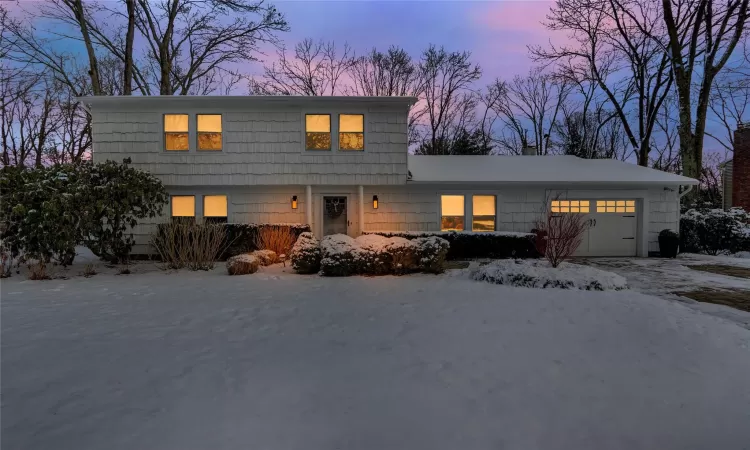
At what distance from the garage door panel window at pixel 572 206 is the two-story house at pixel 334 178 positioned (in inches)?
1.3

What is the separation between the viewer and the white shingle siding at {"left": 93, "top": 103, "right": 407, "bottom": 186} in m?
11.6

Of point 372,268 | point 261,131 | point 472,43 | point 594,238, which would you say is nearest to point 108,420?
point 372,268

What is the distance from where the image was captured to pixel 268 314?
5.43m

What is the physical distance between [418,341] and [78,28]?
21.0m

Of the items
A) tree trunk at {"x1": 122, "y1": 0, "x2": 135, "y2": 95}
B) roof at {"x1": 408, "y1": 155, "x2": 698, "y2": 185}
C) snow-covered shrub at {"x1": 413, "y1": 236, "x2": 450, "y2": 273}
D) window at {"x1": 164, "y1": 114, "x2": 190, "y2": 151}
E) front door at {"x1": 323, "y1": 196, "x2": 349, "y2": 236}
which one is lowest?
snow-covered shrub at {"x1": 413, "y1": 236, "x2": 450, "y2": 273}

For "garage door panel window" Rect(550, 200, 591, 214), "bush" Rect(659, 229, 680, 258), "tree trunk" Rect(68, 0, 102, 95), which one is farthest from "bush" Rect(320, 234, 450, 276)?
"tree trunk" Rect(68, 0, 102, 95)

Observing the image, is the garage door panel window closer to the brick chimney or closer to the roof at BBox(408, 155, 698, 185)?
the roof at BBox(408, 155, 698, 185)

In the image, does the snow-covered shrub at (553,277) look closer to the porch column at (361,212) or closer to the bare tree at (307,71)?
the porch column at (361,212)

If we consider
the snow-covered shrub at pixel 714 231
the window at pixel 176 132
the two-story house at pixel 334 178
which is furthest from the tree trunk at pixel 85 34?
the snow-covered shrub at pixel 714 231

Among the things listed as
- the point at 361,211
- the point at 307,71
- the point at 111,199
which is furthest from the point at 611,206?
the point at 307,71

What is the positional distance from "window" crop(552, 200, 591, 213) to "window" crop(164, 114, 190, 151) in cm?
1158

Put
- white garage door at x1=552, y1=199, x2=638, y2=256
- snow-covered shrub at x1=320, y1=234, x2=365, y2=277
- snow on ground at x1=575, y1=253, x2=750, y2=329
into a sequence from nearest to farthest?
snow on ground at x1=575, y1=253, x2=750, y2=329 < snow-covered shrub at x1=320, y1=234, x2=365, y2=277 < white garage door at x1=552, y1=199, x2=638, y2=256

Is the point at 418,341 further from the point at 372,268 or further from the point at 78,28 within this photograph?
the point at 78,28

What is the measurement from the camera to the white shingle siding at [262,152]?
1161 centimetres
